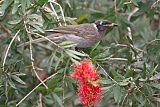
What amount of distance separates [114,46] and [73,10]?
1.06 meters

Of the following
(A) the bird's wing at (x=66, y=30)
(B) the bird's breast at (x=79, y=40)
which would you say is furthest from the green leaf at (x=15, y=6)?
(B) the bird's breast at (x=79, y=40)

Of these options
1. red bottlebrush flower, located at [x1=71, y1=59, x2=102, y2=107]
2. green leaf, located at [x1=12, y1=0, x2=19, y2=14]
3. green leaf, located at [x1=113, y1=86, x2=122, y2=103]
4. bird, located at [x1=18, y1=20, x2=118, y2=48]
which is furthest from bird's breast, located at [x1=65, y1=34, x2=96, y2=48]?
red bottlebrush flower, located at [x1=71, y1=59, x2=102, y2=107]

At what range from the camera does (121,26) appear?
5.72 meters

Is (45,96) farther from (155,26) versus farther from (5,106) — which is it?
(155,26)

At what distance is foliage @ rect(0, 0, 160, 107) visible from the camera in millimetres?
4543

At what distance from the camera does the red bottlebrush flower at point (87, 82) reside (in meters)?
3.71

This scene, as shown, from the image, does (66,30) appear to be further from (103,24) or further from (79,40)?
(103,24)

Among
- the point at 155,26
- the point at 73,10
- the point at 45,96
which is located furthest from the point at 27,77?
the point at 155,26

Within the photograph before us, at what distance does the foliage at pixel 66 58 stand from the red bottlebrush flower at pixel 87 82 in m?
0.31

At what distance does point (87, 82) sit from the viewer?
376cm

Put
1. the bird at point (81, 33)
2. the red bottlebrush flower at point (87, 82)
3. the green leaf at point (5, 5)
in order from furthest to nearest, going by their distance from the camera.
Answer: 1. the bird at point (81, 33)
2. the green leaf at point (5, 5)
3. the red bottlebrush flower at point (87, 82)

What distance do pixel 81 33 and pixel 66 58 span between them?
0.69 metres

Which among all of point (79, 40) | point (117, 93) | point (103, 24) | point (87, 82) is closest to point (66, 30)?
point (79, 40)

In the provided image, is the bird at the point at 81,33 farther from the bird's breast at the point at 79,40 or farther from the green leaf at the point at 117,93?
the green leaf at the point at 117,93
